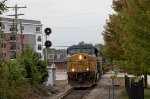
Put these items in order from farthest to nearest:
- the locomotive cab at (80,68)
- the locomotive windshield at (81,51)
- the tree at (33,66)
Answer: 1. the locomotive windshield at (81,51)
2. the locomotive cab at (80,68)
3. the tree at (33,66)

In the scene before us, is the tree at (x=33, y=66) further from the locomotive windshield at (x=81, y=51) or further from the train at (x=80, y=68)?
the locomotive windshield at (x=81, y=51)

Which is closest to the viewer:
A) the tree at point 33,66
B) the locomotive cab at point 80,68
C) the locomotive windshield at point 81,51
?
the tree at point 33,66

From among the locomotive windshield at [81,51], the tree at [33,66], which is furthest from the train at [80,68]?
the tree at [33,66]

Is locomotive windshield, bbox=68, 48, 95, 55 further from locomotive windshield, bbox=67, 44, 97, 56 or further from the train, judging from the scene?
the train

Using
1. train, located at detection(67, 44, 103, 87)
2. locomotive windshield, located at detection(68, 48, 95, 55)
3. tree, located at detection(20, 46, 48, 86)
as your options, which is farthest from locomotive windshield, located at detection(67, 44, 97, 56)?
tree, located at detection(20, 46, 48, 86)

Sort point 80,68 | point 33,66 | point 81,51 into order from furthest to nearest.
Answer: point 81,51
point 80,68
point 33,66

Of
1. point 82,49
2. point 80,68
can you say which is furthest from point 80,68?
point 82,49

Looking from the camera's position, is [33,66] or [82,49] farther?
[82,49]

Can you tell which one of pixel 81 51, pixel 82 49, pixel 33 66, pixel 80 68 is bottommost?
pixel 80 68

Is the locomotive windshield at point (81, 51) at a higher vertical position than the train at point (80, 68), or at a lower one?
higher

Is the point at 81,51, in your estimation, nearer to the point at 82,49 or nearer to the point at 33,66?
the point at 82,49

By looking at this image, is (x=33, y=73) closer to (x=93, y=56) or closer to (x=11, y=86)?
(x=93, y=56)

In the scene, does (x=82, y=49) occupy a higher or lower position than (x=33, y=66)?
higher

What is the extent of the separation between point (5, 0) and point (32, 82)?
64.5 ft
